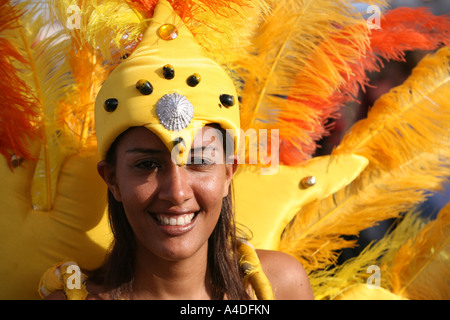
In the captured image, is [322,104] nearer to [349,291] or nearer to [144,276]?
[349,291]

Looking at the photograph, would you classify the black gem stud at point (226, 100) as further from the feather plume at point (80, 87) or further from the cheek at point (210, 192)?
the feather plume at point (80, 87)

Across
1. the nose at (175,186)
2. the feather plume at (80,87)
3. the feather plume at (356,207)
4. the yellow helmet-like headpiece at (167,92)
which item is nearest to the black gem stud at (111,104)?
the yellow helmet-like headpiece at (167,92)

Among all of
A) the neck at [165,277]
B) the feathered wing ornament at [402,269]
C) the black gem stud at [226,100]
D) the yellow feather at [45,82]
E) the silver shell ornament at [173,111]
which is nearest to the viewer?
the silver shell ornament at [173,111]

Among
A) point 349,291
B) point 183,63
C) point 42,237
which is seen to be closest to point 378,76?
point 349,291

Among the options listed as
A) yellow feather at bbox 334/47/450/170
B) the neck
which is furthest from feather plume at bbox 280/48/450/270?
the neck

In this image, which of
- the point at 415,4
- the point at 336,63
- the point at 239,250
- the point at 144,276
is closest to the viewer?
the point at 144,276

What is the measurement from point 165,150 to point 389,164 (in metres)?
1.15

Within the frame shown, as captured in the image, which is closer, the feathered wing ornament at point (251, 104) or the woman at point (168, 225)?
the woman at point (168, 225)

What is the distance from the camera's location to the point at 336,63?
2178mm

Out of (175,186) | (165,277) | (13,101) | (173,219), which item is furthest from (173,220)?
(13,101)

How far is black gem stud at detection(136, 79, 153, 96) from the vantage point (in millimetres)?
1552

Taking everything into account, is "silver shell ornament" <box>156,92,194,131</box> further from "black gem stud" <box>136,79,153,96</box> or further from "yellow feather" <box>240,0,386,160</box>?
"yellow feather" <box>240,0,386,160</box>

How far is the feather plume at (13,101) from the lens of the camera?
1.86m

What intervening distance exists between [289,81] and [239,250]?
715 mm
